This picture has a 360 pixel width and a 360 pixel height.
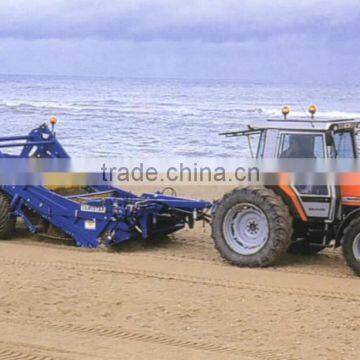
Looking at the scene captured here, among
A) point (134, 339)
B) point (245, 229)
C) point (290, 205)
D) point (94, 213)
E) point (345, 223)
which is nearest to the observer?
point (134, 339)

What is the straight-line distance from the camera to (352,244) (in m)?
8.08

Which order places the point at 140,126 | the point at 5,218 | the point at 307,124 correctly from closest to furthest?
the point at 307,124 → the point at 5,218 → the point at 140,126

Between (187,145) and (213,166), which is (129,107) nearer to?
(187,145)

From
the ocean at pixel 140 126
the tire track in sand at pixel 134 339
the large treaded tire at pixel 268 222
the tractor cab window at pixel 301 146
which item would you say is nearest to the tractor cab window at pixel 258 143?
the tractor cab window at pixel 301 146

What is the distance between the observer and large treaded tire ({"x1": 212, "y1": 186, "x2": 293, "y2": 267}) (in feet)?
27.6

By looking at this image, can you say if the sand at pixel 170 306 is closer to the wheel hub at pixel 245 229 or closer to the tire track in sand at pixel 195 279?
the tire track in sand at pixel 195 279

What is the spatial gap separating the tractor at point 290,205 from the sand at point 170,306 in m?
0.28

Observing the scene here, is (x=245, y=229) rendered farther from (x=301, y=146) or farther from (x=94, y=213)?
(x=94, y=213)

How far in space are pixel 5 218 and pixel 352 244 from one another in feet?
14.7

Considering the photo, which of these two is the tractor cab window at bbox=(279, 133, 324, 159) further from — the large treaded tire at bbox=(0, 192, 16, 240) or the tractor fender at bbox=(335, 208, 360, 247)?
the large treaded tire at bbox=(0, 192, 16, 240)

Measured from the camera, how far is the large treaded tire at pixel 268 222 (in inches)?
331

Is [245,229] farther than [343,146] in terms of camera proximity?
Yes

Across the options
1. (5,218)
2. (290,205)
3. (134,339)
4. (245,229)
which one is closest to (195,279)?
(245,229)

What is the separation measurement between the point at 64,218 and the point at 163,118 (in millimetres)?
25401
